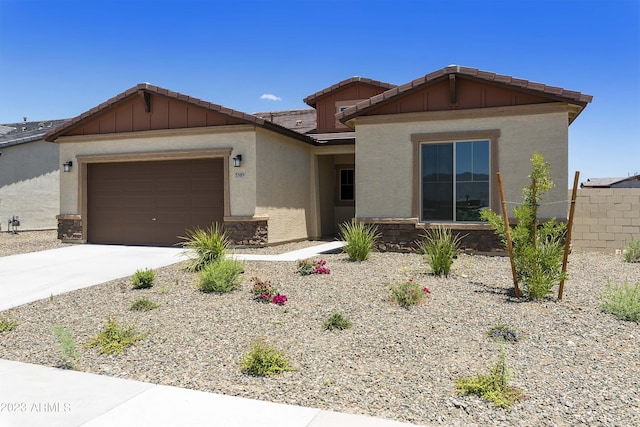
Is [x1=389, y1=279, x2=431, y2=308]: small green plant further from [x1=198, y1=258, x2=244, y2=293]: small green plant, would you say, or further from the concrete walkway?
the concrete walkway

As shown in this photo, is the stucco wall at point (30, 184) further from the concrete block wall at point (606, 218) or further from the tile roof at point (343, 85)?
the concrete block wall at point (606, 218)

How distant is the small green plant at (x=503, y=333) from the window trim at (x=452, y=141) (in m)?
6.01

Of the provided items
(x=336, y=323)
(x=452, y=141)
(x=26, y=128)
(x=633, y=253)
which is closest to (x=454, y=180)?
(x=452, y=141)

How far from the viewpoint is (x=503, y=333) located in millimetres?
5160

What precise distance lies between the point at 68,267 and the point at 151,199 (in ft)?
14.0

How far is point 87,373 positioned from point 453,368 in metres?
3.56

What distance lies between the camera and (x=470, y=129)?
36.4 ft

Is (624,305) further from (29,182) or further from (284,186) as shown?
(29,182)

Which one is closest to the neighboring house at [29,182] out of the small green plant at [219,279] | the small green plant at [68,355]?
the small green plant at [219,279]

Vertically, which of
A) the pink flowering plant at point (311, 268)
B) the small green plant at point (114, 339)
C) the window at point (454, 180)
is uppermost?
the window at point (454, 180)

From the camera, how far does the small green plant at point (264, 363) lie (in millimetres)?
4293

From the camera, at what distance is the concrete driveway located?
8.11m

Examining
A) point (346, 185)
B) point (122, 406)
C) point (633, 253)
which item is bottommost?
point (122, 406)

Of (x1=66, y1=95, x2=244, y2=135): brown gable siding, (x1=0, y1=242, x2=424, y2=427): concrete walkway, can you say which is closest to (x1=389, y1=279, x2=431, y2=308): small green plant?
(x1=0, y1=242, x2=424, y2=427): concrete walkway
